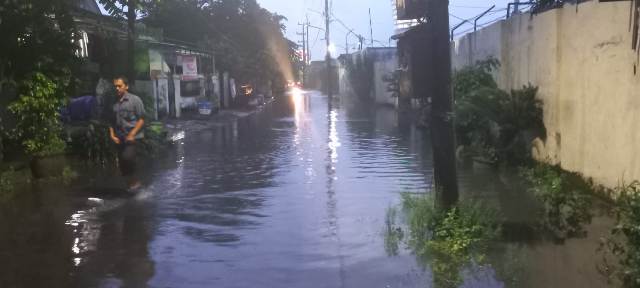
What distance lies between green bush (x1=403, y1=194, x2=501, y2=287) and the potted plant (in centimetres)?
606

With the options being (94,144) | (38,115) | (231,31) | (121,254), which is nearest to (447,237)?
(121,254)

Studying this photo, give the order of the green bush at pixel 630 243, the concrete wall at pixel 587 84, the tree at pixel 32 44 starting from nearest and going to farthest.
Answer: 1. the green bush at pixel 630 243
2. the concrete wall at pixel 587 84
3. the tree at pixel 32 44

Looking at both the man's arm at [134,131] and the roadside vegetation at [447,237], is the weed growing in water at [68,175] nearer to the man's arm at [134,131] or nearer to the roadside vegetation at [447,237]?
the man's arm at [134,131]

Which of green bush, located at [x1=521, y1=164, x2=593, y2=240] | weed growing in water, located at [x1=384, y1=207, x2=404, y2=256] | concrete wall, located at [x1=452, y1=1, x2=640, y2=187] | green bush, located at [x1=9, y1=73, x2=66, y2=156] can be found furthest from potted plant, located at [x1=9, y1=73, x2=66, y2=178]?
concrete wall, located at [x1=452, y1=1, x2=640, y2=187]

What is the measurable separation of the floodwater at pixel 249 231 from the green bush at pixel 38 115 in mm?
728

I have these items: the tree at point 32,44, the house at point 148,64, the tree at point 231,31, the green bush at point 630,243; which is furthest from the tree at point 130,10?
the tree at point 231,31

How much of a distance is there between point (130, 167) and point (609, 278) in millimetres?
6412

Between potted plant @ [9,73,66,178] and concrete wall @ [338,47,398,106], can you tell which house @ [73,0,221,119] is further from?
concrete wall @ [338,47,398,106]

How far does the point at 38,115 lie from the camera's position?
10070 mm

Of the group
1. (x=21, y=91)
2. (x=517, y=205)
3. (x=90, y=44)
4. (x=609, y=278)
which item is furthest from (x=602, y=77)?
(x=90, y=44)

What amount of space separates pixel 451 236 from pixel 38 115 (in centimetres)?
679

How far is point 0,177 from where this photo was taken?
9477 mm

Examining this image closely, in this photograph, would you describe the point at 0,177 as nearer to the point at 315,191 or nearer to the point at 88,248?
the point at 88,248

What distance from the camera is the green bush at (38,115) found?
32.4 feet
